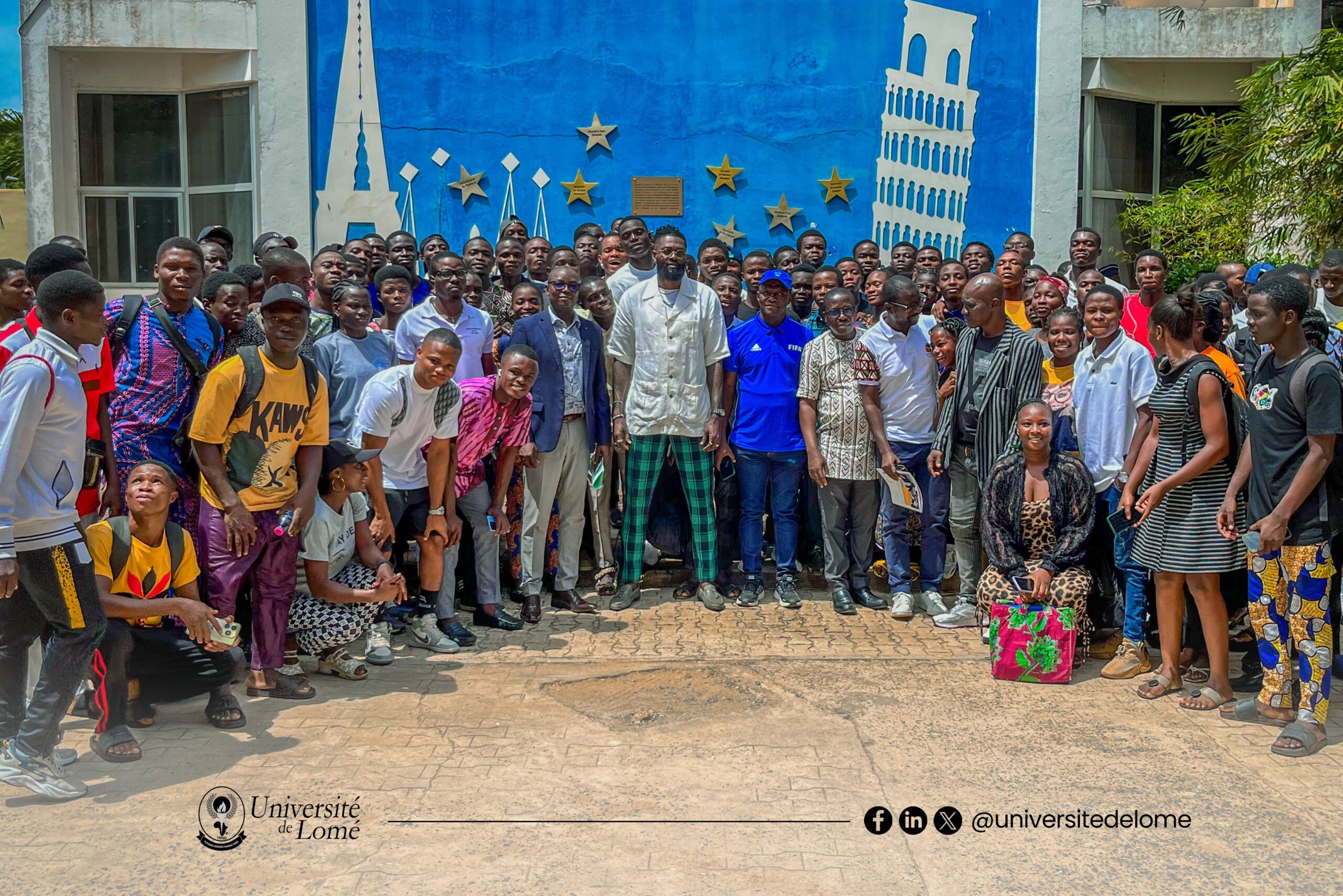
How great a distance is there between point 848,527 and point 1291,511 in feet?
9.89

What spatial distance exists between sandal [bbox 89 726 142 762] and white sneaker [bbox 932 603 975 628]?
4.41 metres

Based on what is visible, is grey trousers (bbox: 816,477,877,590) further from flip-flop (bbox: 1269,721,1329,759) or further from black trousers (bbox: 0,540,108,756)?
black trousers (bbox: 0,540,108,756)

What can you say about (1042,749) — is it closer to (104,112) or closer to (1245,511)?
(1245,511)

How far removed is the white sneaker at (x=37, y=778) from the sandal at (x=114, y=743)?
0.32 meters

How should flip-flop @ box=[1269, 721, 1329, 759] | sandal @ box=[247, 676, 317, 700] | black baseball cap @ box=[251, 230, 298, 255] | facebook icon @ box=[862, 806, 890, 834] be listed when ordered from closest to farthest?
facebook icon @ box=[862, 806, 890, 834], flip-flop @ box=[1269, 721, 1329, 759], sandal @ box=[247, 676, 317, 700], black baseball cap @ box=[251, 230, 298, 255]

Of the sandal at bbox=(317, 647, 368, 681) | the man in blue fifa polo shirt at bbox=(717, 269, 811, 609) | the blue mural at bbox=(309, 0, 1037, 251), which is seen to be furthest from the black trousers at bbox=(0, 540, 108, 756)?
the blue mural at bbox=(309, 0, 1037, 251)

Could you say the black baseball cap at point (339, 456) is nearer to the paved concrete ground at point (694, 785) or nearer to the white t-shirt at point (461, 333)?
the paved concrete ground at point (694, 785)

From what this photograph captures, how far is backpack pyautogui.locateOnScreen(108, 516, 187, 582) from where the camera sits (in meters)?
5.12

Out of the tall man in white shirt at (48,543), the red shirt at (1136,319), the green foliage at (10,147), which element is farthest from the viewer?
the green foliage at (10,147)

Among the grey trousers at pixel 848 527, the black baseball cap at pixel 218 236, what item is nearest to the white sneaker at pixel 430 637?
the grey trousers at pixel 848 527

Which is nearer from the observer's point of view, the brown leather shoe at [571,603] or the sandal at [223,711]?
the sandal at [223,711]

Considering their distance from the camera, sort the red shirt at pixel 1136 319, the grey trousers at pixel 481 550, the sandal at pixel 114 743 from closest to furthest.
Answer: the sandal at pixel 114 743, the grey trousers at pixel 481 550, the red shirt at pixel 1136 319

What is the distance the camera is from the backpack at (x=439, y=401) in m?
6.41

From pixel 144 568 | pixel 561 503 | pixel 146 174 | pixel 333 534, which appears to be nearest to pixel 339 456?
pixel 333 534
